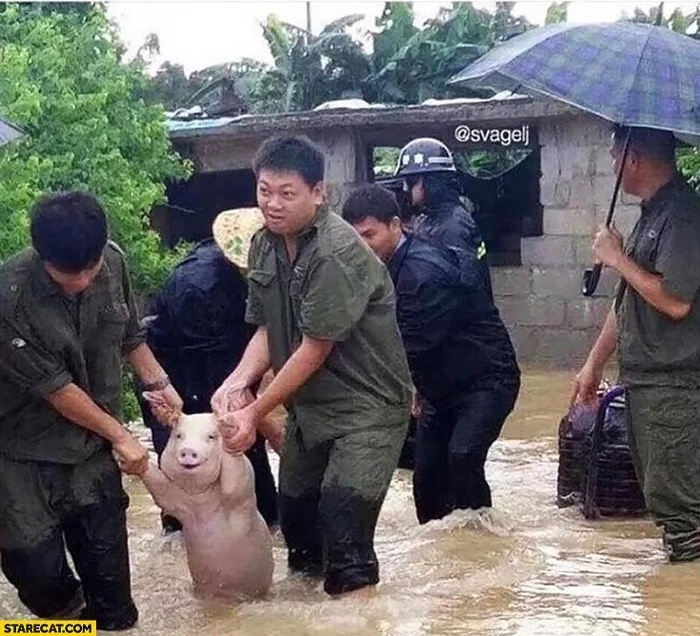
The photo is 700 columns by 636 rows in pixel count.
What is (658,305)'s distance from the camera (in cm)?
525

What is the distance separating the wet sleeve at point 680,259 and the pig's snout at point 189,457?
6.08 feet

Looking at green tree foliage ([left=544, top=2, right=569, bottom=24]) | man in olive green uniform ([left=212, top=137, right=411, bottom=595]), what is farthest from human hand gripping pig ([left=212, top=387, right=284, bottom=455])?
green tree foliage ([left=544, top=2, right=569, bottom=24])

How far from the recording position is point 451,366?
20.4 feet

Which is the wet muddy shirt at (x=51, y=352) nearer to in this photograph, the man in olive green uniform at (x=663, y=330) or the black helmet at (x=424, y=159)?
the man in olive green uniform at (x=663, y=330)

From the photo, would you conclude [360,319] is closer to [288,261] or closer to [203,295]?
[288,261]

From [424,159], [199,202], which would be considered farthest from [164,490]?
[199,202]

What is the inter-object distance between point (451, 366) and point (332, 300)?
5.25 ft

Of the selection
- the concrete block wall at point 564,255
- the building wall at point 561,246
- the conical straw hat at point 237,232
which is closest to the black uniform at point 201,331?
the conical straw hat at point 237,232

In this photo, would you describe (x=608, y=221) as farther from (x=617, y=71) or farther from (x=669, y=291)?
(x=617, y=71)

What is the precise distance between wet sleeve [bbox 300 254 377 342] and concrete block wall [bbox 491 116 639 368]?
7.39 m

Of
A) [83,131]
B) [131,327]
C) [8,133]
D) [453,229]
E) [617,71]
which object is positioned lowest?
[131,327]

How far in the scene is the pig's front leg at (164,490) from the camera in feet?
16.4

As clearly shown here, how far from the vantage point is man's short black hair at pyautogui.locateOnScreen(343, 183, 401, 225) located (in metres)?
5.98

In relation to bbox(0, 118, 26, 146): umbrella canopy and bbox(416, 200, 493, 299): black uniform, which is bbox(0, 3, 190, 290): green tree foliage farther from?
bbox(0, 118, 26, 146): umbrella canopy
